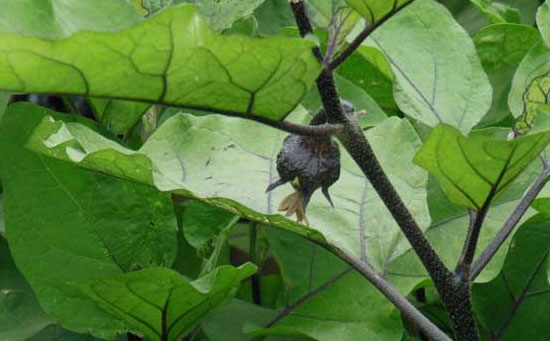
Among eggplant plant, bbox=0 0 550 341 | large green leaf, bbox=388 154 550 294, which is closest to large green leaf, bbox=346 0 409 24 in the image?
eggplant plant, bbox=0 0 550 341

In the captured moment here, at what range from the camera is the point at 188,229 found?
0.78 m

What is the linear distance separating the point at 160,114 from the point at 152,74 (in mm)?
419

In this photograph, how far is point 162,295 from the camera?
66cm

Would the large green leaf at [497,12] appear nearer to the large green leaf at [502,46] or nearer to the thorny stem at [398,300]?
the large green leaf at [502,46]

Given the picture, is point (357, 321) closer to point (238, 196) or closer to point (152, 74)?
point (238, 196)

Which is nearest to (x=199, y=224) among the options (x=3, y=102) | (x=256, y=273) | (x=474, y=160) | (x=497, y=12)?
(x=256, y=273)

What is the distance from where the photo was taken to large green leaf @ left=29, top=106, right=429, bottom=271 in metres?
0.69

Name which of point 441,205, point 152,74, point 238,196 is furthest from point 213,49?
point 441,205

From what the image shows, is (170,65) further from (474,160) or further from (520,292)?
(520,292)

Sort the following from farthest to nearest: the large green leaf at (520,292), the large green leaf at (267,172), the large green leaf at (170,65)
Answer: the large green leaf at (520,292), the large green leaf at (267,172), the large green leaf at (170,65)

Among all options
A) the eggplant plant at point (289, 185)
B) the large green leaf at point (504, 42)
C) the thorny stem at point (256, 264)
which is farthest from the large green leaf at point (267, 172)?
the large green leaf at point (504, 42)

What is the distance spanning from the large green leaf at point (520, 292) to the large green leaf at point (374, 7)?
0.33 m

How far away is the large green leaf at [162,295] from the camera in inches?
25.5

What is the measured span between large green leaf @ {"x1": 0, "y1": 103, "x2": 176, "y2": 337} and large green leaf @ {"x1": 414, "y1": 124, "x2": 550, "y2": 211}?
0.87ft
